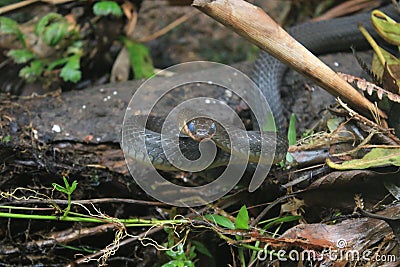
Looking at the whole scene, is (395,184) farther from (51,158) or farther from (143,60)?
(143,60)

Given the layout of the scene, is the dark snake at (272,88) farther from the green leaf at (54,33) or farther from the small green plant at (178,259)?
the green leaf at (54,33)

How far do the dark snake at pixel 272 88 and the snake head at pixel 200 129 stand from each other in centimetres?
4

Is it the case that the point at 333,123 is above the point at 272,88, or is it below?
above

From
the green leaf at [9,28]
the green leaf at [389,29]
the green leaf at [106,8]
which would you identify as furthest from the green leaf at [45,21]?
Result: the green leaf at [389,29]

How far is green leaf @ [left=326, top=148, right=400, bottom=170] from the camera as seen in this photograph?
2.21 m

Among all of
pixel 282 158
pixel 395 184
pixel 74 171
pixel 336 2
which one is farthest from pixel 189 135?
pixel 336 2

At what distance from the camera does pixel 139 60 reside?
3.79 m

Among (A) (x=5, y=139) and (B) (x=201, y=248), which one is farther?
(A) (x=5, y=139)

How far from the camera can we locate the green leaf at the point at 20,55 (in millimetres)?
3389

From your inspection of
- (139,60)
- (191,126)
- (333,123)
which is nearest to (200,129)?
(191,126)

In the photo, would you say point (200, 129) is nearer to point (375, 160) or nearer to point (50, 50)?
point (375, 160)

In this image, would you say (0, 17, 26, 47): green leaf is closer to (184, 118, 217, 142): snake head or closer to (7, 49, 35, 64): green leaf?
(7, 49, 35, 64): green leaf

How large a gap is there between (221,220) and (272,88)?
1244 millimetres

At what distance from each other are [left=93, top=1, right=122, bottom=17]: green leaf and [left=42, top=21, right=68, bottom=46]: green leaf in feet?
0.81
